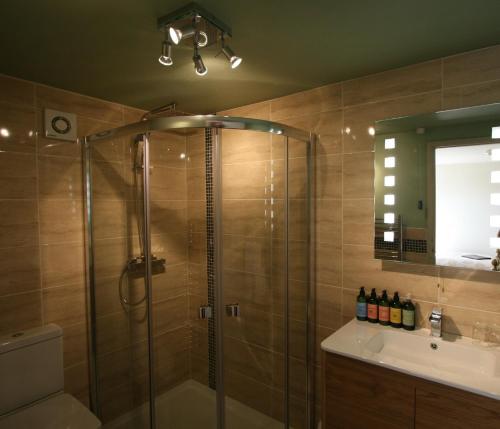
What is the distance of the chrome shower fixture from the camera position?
3.86 feet

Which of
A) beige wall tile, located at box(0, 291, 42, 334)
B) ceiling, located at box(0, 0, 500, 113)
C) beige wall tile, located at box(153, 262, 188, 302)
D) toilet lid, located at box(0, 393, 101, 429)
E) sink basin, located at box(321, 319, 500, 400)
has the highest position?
ceiling, located at box(0, 0, 500, 113)

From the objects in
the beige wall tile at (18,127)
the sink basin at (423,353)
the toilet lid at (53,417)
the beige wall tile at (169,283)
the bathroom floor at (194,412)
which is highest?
the beige wall tile at (18,127)

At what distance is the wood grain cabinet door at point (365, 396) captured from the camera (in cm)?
134

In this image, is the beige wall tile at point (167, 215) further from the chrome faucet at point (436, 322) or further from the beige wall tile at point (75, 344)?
the chrome faucet at point (436, 322)

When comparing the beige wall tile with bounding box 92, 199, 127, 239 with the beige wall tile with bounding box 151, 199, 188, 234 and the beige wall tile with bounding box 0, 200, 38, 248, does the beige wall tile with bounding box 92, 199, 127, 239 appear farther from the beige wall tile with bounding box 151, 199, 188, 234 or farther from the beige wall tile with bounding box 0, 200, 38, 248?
the beige wall tile with bounding box 0, 200, 38, 248

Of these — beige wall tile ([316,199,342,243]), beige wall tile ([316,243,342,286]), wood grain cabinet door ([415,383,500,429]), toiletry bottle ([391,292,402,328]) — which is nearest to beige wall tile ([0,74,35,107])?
beige wall tile ([316,199,342,243])

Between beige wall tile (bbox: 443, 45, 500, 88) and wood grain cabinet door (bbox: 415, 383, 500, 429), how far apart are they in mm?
1370

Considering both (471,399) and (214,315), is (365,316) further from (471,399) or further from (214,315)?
(214,315)

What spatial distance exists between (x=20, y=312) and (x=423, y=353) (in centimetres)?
218

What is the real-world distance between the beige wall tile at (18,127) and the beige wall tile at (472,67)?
226 centimetres

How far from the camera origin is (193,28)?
48.5 inches

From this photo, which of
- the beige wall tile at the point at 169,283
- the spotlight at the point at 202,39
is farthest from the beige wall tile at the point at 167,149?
the beige wall tile at the point at 169,283

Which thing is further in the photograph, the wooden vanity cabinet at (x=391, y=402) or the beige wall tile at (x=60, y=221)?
the beige wall tile at (x=60, y=221)

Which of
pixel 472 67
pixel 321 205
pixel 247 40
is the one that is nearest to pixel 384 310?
pixel 321 205
